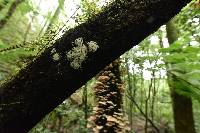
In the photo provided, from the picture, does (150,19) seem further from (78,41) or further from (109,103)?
(109,103)

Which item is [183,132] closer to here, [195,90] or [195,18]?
[195,18]

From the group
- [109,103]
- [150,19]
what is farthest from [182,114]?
[150,19]

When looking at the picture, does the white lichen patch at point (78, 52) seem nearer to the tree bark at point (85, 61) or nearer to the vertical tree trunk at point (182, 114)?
the tree bark at point (85, 61)

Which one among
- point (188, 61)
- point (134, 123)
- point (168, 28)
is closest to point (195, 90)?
point (188, 61)

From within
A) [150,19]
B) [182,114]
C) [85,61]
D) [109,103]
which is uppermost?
[150,19]

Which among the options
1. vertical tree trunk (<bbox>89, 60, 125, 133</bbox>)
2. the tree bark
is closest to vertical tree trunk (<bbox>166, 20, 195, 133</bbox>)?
vertical tree trunk (<bbox>89, 60, 125, 133</bbox>)

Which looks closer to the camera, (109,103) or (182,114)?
(109,103)

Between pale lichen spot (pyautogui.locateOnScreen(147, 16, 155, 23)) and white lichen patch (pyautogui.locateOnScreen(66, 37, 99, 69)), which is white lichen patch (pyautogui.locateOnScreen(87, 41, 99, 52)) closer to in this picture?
white lichen patch (pyautogui.locateOnScreen(66, 37, 99, 69))

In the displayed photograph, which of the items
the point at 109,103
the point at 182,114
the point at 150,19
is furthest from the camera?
the point at 182,114
